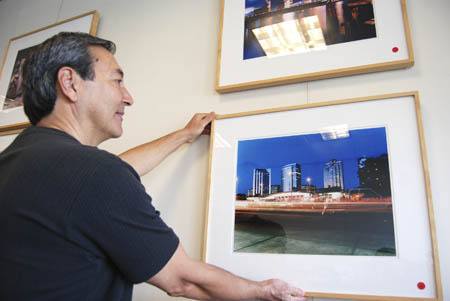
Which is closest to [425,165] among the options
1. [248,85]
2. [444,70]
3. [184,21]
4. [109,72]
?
[444,70]

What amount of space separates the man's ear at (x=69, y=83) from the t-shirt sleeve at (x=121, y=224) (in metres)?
0.33

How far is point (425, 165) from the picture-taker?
89 cm

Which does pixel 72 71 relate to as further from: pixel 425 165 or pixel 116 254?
pixel 425 165

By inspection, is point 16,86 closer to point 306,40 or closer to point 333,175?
point 306,40

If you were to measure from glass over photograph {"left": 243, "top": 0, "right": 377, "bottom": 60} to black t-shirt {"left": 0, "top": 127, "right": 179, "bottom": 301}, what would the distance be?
0.71m

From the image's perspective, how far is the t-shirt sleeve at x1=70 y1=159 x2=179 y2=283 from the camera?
2.22 ft

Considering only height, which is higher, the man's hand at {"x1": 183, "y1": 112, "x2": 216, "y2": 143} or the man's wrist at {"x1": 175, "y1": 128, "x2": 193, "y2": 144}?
the man's hand at {"x1": 183, "y1": 112, "x2": 216, "y2": 143}

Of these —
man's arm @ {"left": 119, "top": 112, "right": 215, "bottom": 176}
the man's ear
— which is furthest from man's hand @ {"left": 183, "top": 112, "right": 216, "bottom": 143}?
the man's ear

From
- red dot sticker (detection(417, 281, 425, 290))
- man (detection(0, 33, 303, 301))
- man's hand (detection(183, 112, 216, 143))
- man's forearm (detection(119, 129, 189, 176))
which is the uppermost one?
man's hand (detection(183, 112, 216, 143))

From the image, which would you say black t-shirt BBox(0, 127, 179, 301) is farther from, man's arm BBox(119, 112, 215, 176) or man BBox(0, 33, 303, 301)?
man's arm BBox(119, 112, 215, 176)

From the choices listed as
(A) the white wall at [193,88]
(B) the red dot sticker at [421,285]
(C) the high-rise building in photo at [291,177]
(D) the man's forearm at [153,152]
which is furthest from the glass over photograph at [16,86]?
(B) the red dot sticker at [421,285]

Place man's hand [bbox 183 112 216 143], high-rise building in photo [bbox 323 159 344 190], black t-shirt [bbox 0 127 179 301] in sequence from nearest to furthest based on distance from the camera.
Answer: black t-shirt [bbox 0 127 179 301]
high-rise building in photo [bbox 323 159 344 190]
man's hand [bbox 183 112 216 143]

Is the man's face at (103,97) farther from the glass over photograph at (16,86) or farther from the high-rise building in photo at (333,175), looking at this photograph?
the glass over photograph at (16,86)

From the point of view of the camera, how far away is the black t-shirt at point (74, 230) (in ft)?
2.18
